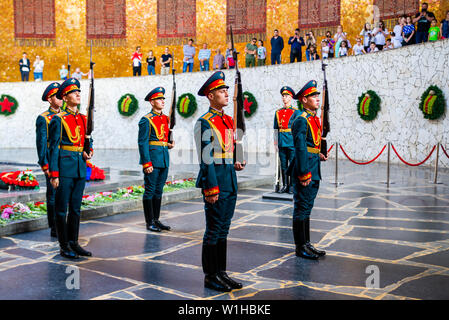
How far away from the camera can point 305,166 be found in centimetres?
503

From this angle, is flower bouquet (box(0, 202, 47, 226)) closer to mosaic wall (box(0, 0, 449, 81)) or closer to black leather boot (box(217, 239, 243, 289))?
black leather boot (box(217, 239, 243, 289))

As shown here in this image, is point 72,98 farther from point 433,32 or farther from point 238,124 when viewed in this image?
point 433,32

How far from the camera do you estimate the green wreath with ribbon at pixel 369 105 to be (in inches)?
606

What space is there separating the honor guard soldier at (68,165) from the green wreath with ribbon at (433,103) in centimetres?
1080

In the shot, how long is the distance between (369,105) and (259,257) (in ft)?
37.7

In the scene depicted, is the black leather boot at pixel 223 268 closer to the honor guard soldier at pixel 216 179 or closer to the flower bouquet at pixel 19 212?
the honor guard soldier at pixel 216 179

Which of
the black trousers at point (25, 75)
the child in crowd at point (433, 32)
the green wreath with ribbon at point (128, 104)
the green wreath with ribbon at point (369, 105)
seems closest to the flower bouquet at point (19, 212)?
the green wreath with ribbon at point (369, 105)

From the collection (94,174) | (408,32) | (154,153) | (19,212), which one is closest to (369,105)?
(408,32)

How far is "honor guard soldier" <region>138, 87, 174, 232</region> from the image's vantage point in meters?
6.49

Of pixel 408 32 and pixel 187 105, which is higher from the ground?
pixel 408 32

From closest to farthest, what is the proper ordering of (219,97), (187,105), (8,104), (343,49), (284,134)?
1. (219,97)
2. (284,134)
3. (343,49)
4. (187,105)
5. (8,104)

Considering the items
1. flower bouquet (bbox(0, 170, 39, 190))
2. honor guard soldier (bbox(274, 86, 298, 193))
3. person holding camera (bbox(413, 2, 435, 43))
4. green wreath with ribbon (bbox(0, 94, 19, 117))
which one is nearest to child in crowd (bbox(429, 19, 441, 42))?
person holding camera (bbox(413, 2, 435, 43))

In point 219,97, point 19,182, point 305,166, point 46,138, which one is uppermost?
point 219,97

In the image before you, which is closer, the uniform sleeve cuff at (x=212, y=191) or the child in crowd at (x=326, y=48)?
the uniform sleeve cuff at (x=212, y=191)
